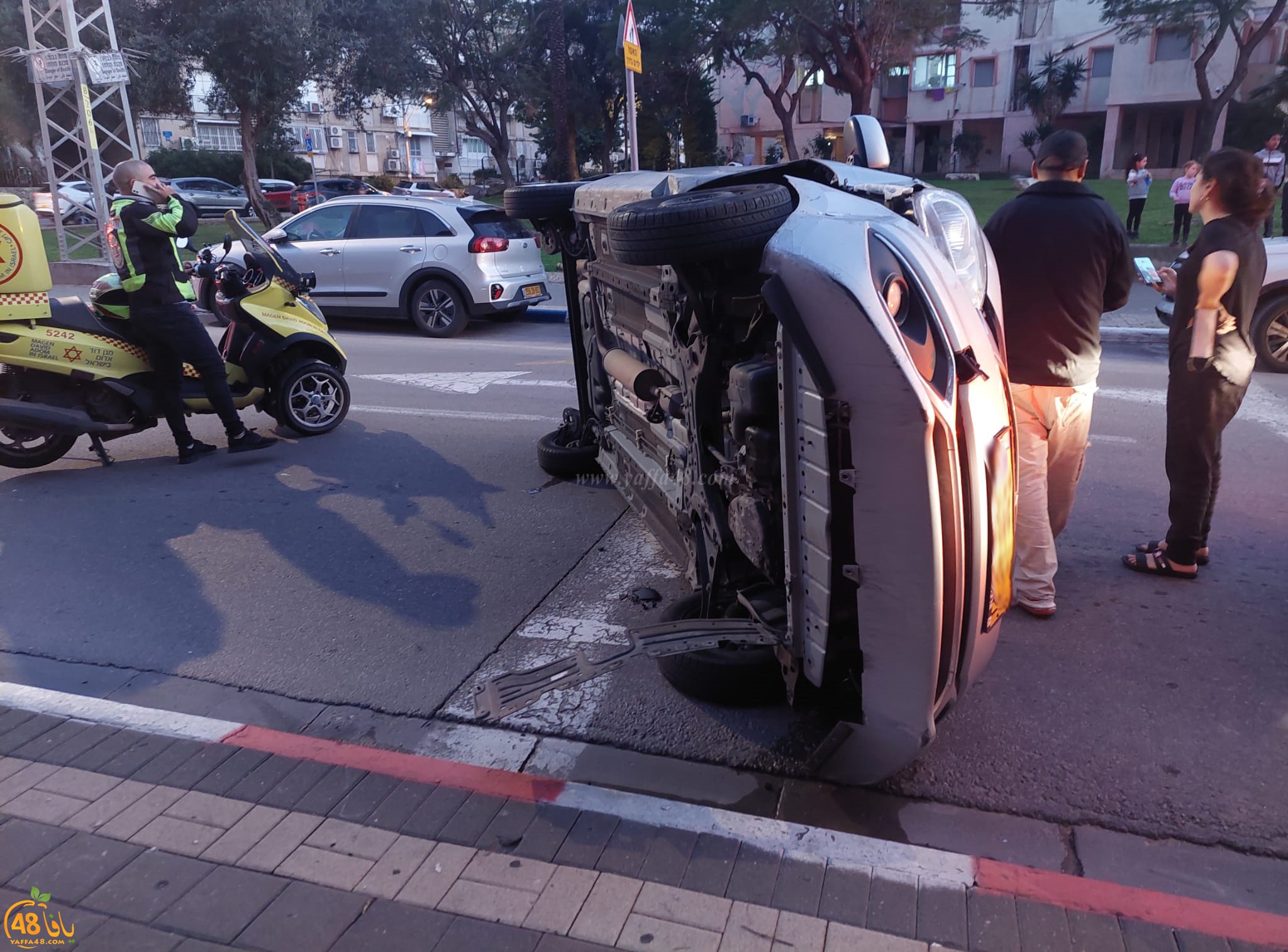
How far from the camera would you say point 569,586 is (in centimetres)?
464

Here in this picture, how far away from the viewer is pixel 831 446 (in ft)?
8.27

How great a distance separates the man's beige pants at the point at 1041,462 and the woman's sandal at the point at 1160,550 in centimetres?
74

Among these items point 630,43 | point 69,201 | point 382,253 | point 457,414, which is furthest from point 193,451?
point 69,201

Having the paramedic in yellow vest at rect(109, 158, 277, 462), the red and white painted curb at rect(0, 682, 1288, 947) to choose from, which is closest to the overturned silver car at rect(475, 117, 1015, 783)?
the red and white painted curb at rect(0, 682, 1288, 947)

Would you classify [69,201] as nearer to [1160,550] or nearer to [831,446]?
[1160,550]

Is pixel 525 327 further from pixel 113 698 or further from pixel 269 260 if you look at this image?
pixel 113 698

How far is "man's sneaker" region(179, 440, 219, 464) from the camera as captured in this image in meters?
6.78

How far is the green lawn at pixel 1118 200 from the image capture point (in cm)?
1874

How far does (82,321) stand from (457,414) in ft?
9.06

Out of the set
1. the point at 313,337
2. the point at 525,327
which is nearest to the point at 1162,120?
the point at 525,327

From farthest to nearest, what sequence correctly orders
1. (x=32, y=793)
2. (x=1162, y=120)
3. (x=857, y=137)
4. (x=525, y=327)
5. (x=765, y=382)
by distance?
1. (x=1162, y=120)
2. (x=525, y=327)
3. (x=857, y=137)
4. (x=32, y=793)
5. (x=765, y=382)

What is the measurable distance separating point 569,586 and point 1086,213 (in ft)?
9.33

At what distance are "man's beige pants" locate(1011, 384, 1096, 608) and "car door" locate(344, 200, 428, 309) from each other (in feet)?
30.4

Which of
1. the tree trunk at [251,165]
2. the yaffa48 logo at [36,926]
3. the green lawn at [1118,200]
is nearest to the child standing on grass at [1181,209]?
the green lawn at [1118,200]
